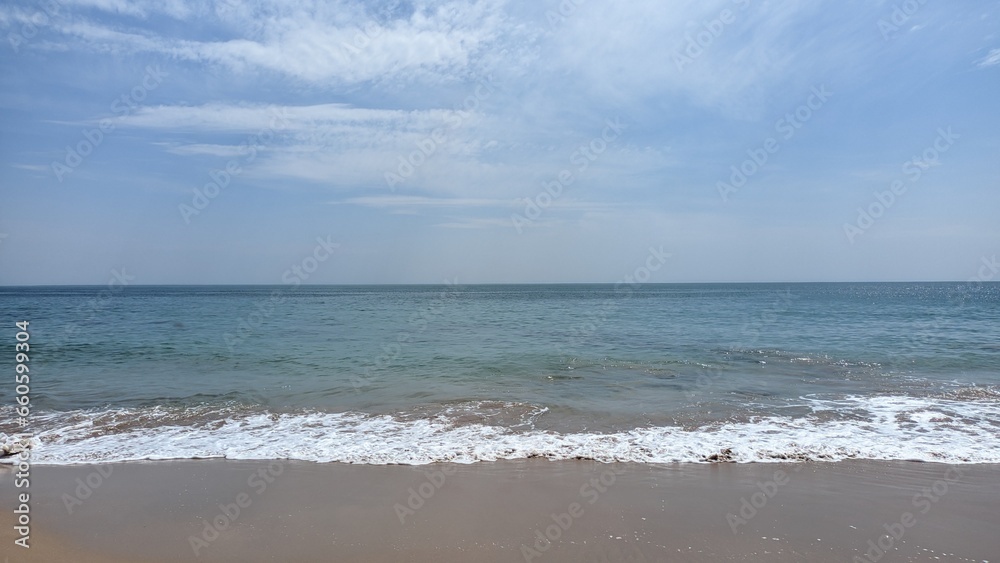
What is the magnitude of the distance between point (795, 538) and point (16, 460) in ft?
35.3

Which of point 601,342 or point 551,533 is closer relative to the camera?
point 551,533

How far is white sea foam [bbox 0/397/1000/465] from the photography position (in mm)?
7832

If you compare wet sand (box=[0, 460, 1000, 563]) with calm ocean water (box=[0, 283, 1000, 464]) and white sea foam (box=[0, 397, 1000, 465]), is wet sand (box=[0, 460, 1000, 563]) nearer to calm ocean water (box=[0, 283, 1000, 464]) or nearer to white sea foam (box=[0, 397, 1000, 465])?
white sea foam (box=[0, 397, 1000, 465])

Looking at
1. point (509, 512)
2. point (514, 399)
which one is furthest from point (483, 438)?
point (509, 512)

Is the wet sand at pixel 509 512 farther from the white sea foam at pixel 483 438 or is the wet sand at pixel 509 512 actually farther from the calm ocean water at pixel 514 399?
the calm ocean water at pixel 514 399

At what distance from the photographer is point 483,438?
343 inches

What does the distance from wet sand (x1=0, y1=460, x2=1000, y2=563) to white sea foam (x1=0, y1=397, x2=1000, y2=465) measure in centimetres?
43

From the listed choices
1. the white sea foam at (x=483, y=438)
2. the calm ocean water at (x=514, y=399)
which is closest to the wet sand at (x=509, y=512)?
the white sea foam at (x=483, y=438)

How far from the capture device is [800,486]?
259 inches

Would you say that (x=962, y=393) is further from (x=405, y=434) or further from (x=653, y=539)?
(x=405, y=434)

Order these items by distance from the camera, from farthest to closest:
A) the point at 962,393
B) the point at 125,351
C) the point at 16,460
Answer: the point at 125,351, the point at 962,393, the point at 16,460

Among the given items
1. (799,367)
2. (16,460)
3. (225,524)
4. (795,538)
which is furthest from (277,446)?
(799,367)

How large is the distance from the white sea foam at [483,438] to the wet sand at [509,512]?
16.8 inches

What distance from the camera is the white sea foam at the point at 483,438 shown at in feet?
25.7
